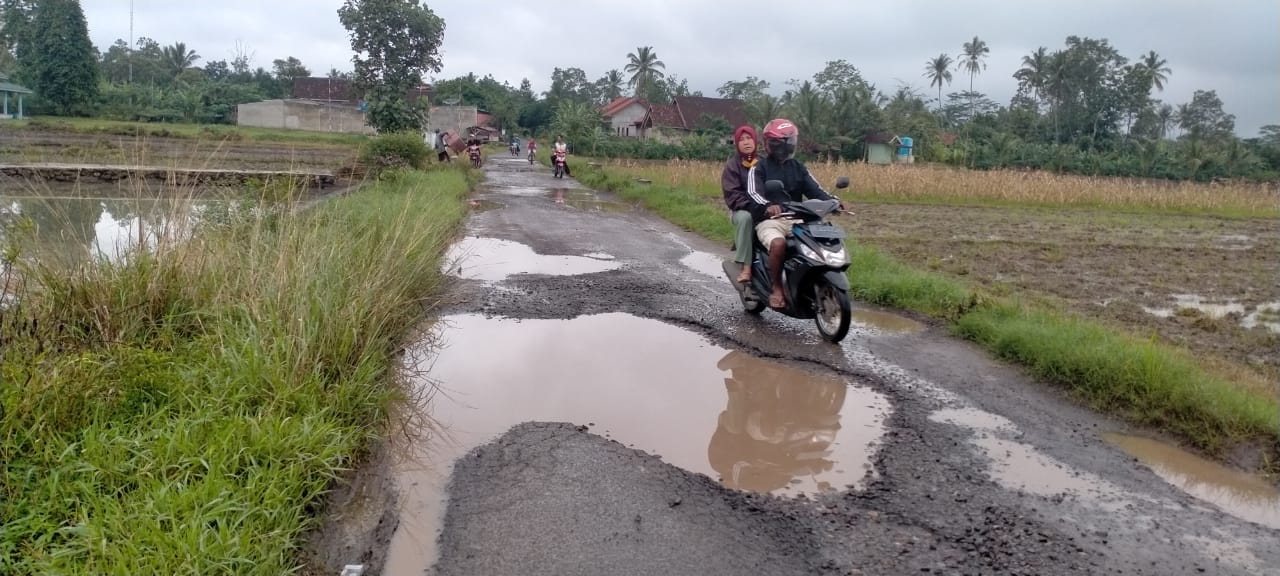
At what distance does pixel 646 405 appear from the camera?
4543mm

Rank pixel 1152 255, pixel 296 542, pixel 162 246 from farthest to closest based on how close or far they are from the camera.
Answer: pixel 1152 255 → pixel 162 246 → pixel 296 542

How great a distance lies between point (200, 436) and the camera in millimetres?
3238

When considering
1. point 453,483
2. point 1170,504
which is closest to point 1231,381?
point 1170,504

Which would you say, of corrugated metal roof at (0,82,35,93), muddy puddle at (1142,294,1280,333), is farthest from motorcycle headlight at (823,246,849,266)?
corrugated metal roof at (0,82,35,93)

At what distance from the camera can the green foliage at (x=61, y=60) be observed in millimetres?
28109

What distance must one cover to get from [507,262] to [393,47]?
1231 inches

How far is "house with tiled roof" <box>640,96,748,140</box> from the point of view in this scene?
5244 centimetres

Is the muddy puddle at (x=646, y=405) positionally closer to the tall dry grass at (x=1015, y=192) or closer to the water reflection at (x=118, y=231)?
the water reflection at (x=118, y=231)

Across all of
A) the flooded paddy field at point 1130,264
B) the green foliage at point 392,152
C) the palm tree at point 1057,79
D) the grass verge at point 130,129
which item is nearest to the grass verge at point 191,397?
the flooded paddy field at point 1130,264

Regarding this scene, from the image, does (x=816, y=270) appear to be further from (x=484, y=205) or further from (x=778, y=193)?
(x=484, y=205)

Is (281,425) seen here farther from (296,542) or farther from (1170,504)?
(1170,504)

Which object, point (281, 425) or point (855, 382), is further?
point (855, 382)

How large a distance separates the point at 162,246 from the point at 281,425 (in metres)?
2.01

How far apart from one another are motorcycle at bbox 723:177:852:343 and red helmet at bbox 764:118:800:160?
0.29 m
